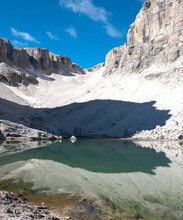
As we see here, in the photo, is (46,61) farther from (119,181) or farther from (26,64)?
(119,181)

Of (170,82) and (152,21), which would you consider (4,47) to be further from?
(170,82)

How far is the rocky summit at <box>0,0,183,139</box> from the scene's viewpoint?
36781 mm

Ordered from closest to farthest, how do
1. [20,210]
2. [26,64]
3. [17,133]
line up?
[20,210], [17,133], [26,64]

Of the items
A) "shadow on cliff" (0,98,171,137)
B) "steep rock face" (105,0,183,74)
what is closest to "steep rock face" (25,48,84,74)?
"steep rock face" (105,0,183,74)

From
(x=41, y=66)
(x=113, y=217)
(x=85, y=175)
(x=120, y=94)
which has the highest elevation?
(x=41, y=66)

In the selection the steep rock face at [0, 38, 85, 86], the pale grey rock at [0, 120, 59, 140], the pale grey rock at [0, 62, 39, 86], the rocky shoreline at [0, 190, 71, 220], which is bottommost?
the rocky shoreline at [0, 190, 71, 220]

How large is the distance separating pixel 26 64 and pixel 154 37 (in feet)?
205

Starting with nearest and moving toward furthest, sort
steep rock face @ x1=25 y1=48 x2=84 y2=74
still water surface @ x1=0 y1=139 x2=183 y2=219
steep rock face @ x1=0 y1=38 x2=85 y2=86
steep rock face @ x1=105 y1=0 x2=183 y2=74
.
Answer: still water surface @ x1=0 y1=139 x2=183 y2=219 → steep rock face @ x1=105 y1=0 x2=183 y2=74 → steep rock face @ x1=0 y1=38 x2=85 y2=86 → steep rock face @ x1=25 y1=48 x2=84 y2=74

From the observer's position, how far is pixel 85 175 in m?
11.8

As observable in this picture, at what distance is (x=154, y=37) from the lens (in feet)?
216

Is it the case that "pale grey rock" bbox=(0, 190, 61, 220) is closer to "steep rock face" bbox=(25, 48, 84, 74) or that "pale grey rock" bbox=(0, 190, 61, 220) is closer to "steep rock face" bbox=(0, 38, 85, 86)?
"steep rock face" bbox=(0, 38, 85, 86)

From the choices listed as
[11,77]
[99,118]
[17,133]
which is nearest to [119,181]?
[17,133]

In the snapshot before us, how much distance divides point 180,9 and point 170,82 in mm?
24934

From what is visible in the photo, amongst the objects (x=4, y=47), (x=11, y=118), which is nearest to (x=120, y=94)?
(x=11, y=118)
